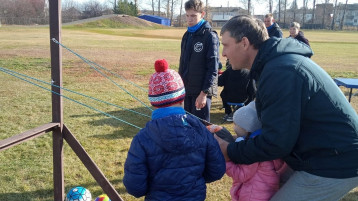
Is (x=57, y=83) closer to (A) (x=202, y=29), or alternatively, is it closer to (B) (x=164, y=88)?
(B) (x=164, y=88)

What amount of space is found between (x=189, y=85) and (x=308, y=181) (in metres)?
2.60

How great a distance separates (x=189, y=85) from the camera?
4340mm

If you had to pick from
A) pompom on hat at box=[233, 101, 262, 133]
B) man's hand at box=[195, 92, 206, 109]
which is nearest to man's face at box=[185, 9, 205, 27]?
man's hand at box=[195, 92, 206, 109]

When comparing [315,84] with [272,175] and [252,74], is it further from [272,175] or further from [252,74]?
[272,175]

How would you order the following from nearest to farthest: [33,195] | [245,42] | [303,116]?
[303,116]
[245,42]
[33,195]

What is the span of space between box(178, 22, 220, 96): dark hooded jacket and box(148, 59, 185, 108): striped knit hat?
84.4 inches

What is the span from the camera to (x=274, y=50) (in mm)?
1853

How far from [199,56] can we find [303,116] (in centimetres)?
252

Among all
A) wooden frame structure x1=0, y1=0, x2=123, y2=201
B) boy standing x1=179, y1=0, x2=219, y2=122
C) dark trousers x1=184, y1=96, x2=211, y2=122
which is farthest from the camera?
dark trousers x1=184, y1=96, x2=211, y2=122

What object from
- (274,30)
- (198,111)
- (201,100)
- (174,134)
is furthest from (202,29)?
(274,30)

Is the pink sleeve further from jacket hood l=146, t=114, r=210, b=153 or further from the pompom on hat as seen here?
jacket hood l=146, t=114, r=210, b=153

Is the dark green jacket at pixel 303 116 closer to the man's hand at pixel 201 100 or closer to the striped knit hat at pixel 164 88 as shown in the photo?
the striped knit hat at pixel 164 88

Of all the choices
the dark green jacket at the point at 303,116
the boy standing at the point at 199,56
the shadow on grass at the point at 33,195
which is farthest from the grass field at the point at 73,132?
the dark green jacket at the point at 303,116

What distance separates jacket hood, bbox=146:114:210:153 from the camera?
1881mm
